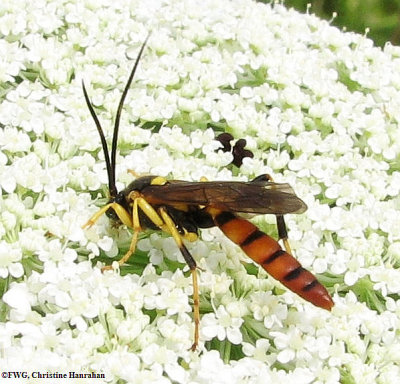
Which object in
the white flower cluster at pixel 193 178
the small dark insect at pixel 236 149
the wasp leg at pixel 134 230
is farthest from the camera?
the small dark insect at pixel 236 149

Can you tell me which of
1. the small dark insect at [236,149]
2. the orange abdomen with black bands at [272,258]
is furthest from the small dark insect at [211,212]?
the small dark insect at [236,149]

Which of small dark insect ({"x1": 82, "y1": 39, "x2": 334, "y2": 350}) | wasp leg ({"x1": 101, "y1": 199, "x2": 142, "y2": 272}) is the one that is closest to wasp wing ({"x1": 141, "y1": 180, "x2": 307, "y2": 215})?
small dark insect ({"x1": 82, "y1": 39, "x2": 334, "y2": 350})

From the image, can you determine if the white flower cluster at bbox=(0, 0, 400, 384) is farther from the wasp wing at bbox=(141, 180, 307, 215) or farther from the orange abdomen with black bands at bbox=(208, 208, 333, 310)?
the wasp wing at bbox=(141, 180, 307, 215)

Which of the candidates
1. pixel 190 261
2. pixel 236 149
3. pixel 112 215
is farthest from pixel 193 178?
pixel 190 261

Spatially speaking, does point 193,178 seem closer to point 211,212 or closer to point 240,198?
point 211,212

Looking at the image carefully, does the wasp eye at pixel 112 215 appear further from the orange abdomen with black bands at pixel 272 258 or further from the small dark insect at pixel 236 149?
the small dark insect at pixel 236 149

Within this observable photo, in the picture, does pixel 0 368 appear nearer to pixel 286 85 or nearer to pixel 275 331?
pixel 275 331
